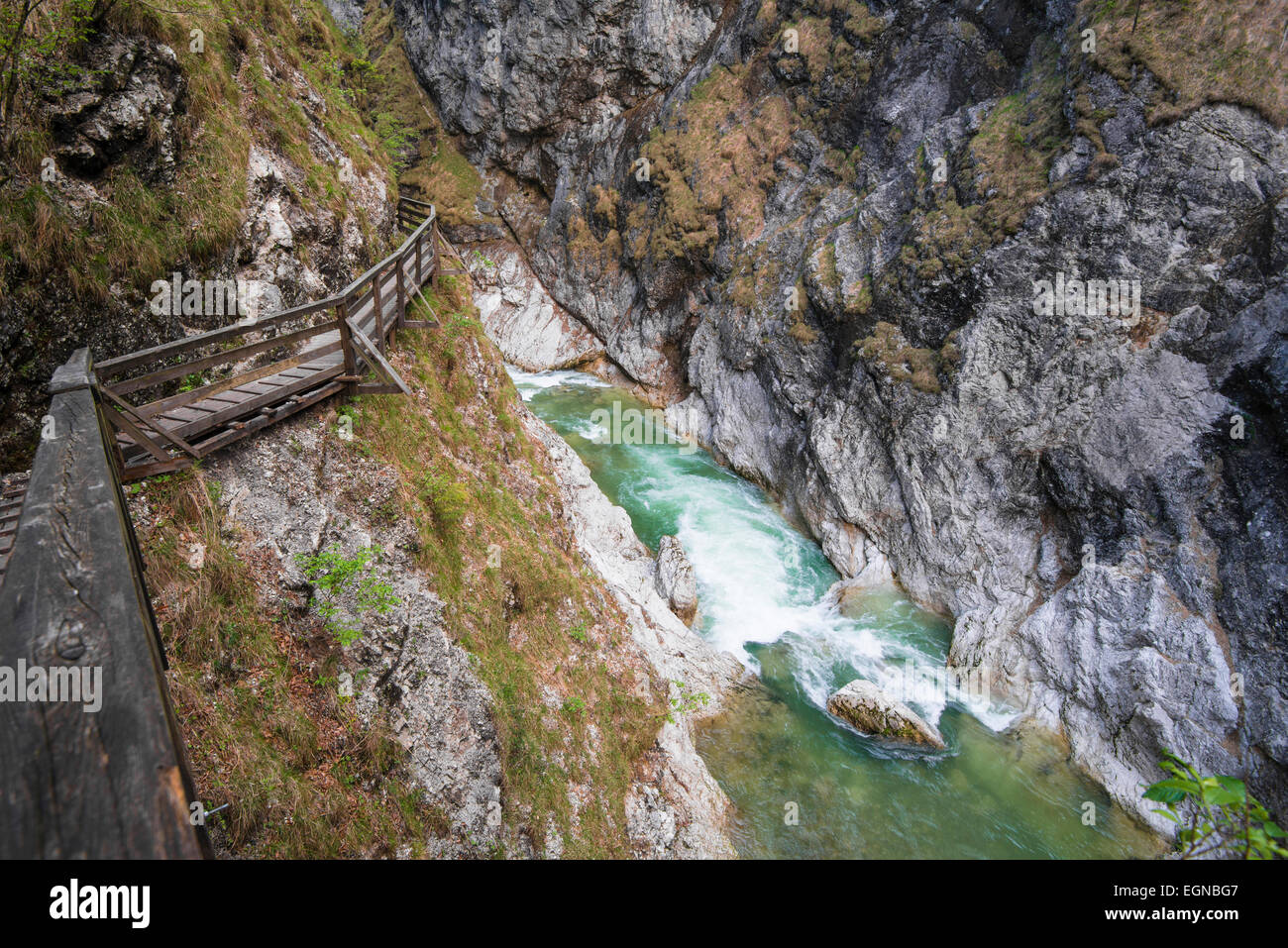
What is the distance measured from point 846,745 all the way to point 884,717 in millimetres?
1020

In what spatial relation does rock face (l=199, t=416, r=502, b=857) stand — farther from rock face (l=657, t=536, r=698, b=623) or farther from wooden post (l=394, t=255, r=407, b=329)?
rock face (l=657, t=536, r=698, b=623)

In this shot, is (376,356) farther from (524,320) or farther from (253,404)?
(524,320)

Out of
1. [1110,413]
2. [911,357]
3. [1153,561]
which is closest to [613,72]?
[911,357]

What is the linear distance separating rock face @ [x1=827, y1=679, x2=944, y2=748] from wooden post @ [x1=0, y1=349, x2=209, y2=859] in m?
12.6

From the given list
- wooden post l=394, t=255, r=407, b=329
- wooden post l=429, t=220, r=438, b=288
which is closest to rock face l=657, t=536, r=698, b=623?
wooden post l=429, t=220, r=438, b=288

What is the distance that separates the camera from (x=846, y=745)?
37.7 ft

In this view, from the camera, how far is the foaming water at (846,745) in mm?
9995

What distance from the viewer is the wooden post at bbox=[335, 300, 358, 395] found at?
6.73m

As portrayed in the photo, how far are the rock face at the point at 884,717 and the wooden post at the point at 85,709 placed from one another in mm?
12593

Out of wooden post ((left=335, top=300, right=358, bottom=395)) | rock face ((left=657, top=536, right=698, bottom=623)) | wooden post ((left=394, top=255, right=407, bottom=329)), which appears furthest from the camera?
rock face ((left=657, top=536, right=698, bottom=623))

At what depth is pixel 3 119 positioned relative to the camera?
18.1 feet

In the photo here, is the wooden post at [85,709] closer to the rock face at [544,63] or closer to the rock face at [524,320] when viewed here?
the rock face at [524,320]

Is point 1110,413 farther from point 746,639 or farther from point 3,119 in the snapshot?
point 3,119

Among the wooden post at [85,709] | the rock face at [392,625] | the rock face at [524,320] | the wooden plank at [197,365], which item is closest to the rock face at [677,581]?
the rock face at [392,625]
